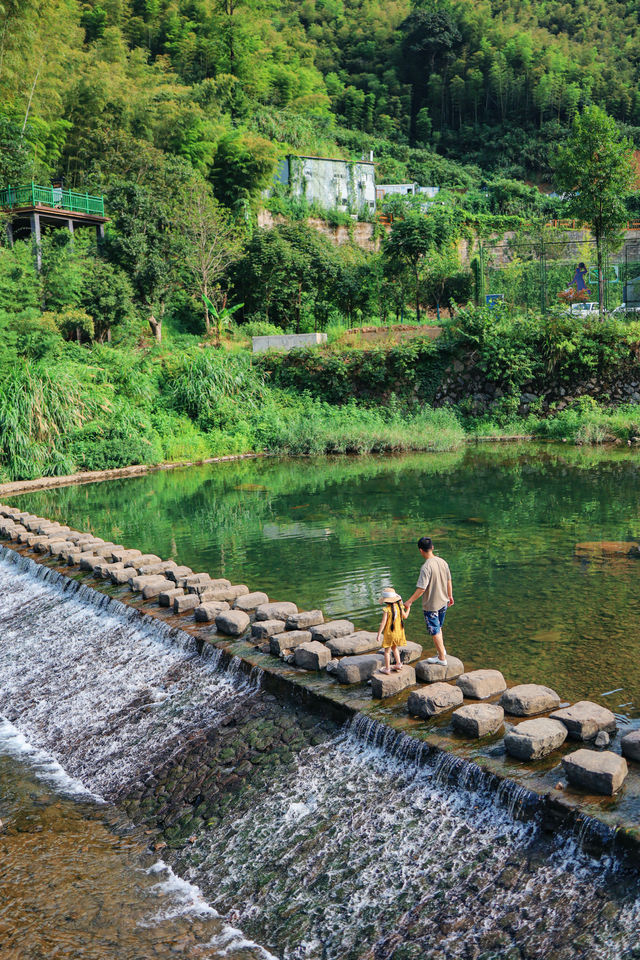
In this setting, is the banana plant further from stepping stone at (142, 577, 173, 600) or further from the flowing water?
the flowing water

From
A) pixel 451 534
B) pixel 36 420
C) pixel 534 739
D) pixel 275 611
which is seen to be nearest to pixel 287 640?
pixel 275 611

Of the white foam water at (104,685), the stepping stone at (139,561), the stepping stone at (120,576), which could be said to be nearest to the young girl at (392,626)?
the white foam water at (104,685)

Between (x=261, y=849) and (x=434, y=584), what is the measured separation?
2021mm

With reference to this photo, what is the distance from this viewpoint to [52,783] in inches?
227

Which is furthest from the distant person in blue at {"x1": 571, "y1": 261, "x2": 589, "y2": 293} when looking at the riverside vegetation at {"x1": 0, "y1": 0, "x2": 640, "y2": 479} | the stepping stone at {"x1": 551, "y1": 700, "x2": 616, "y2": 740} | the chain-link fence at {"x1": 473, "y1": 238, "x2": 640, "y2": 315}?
the stepping stone at {"x1": 551, "y1": 700, "x2": 616, "y2": 740}

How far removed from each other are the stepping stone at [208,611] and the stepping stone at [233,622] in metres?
0.26

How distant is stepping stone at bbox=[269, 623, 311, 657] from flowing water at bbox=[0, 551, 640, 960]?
358 mm

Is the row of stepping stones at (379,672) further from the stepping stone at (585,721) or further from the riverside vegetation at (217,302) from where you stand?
the riverside vegetation at (217,302)

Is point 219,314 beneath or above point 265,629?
above

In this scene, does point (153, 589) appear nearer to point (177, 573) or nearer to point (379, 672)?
point (177, 573)

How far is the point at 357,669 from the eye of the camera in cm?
553

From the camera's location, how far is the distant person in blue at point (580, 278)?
89.2ft

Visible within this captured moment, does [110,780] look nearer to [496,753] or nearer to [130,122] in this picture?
[496,753]

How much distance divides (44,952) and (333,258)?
2831 centimetres
